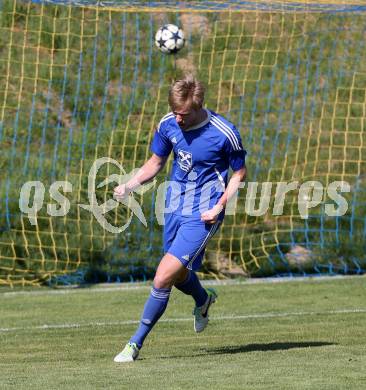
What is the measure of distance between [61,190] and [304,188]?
2.98 meters

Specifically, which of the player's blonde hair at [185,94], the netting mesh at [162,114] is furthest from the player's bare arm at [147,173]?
the netting mesh at [162,114]

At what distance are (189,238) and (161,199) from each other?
572 cm

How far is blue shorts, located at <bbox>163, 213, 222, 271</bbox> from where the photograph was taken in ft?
21.7

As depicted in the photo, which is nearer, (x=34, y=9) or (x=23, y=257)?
(x=23, y=257)

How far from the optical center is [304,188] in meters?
12.5

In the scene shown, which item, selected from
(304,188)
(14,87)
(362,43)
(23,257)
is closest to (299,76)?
(362,43)

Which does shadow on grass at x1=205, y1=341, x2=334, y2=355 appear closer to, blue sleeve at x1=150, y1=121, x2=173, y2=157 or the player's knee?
the player's knee

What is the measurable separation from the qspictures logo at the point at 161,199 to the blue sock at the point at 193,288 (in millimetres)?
4883

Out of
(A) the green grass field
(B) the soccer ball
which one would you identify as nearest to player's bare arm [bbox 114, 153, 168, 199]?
(A) the green grass field

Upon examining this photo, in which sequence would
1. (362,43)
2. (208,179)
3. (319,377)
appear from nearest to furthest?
(319,377) → (208,179) → (362,43)

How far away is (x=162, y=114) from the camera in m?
13.8

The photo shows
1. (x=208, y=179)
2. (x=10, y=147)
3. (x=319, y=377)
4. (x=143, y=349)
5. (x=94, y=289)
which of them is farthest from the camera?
(x=10, y=147)

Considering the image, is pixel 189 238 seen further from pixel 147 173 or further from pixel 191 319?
pixel 191 319

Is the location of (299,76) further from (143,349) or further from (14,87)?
(143,349)
